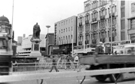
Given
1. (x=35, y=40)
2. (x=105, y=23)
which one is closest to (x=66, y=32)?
(x=105, y=23)

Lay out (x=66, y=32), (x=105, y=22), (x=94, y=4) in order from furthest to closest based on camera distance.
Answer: (x=66, y=32) → (x=94, y=4) → (x=105, y=22)

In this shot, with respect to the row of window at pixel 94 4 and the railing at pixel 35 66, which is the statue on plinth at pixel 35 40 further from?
the row of window at pixel 94 4

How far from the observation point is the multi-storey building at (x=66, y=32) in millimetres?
73750

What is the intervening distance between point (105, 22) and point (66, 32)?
2542cm

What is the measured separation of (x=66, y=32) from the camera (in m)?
79.7

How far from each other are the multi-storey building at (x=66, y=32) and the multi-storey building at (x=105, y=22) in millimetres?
3261

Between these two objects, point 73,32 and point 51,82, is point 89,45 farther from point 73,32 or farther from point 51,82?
point 51,82

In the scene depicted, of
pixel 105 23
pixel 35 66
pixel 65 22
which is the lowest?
pixel 35 66

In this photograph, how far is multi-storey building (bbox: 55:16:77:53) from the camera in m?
73.8

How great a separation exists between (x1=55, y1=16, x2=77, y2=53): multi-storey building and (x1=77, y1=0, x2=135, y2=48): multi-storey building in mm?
3261

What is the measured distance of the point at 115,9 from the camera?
176ft

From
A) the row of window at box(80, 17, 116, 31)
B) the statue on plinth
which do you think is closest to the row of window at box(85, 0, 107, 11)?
the row of window at box(80, 17, 116, 31)

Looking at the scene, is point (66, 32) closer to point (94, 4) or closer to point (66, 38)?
point (66, 38)

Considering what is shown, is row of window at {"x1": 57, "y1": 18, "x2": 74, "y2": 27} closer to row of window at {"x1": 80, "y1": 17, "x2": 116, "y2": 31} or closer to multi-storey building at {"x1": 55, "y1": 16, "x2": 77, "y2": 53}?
multi-storey building at {"x1": 55, "y1": 16, "x2": 77, "y2": 53}
